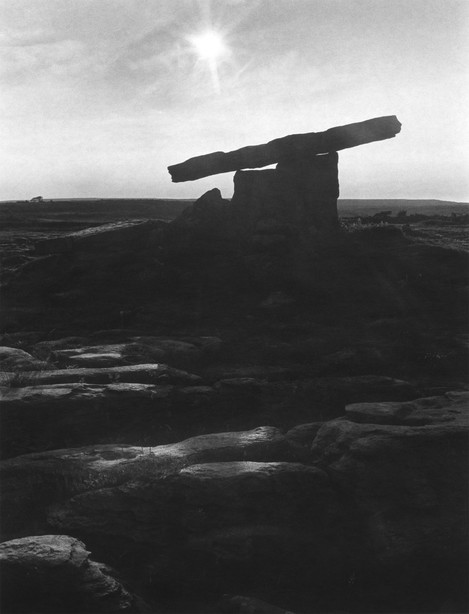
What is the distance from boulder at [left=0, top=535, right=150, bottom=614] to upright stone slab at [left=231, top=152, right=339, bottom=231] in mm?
14603

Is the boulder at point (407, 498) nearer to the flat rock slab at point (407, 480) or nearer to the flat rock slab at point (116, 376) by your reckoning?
the flat rock slab at point (407, 480)

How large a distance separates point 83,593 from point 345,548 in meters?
3.72

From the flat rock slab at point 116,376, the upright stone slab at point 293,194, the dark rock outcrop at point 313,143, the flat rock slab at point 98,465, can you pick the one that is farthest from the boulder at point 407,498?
the dark rock outcrop at point 313,143

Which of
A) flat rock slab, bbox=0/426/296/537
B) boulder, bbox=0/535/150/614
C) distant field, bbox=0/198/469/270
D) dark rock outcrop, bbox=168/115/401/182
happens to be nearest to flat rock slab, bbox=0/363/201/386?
flat rock slab, bbox=0/426/296/537

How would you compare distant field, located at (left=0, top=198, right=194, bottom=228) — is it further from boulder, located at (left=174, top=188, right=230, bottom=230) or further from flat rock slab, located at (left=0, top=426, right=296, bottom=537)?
flat rock slab, located at (left=0, top=426, right=296, bottom=537)

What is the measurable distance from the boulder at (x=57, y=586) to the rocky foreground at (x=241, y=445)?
2 cm

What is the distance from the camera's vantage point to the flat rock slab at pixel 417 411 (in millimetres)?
10844

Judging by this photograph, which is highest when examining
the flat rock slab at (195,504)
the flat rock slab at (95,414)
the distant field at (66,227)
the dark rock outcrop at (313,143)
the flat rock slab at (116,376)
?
the dark rock outcrop at (313,143)

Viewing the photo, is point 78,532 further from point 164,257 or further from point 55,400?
point 164,257

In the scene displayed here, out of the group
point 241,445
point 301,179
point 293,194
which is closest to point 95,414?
point 241,445

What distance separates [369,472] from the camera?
978 cm

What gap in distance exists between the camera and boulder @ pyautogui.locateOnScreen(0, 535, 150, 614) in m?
8.08

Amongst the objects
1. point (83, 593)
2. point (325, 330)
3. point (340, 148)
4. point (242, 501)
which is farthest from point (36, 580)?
point (340, 148)

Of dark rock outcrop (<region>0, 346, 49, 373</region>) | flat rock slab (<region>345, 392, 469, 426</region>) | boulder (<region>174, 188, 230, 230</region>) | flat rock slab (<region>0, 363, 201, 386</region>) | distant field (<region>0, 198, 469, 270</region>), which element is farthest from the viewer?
distant field (<region>0, 198, 469, 270</region>)
